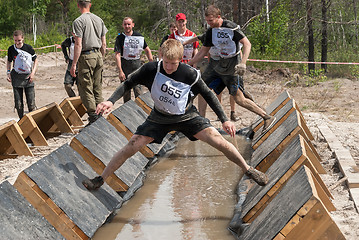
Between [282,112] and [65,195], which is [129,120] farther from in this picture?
[65,195]

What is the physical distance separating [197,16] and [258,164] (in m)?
30.5

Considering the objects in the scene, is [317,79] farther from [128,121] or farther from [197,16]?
[197,16]

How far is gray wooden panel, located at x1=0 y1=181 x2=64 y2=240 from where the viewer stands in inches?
147

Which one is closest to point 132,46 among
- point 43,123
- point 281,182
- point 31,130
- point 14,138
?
point 43,123

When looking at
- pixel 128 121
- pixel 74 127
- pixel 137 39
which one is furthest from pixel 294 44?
pixel 128 121

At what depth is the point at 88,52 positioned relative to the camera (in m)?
9.00

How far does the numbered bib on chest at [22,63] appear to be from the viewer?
9656 millimetres

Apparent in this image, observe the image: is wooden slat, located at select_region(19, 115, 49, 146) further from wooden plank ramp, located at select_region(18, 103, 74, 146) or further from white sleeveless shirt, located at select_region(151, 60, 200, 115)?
white sleeveless shirt, located at select_region(151, 60, 200, 115)

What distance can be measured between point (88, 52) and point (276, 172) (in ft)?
15.6

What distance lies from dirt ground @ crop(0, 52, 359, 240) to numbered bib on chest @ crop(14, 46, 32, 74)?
143cm

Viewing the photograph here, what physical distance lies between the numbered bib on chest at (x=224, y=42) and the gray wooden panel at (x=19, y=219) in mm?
4511

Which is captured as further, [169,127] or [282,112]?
[282,112]

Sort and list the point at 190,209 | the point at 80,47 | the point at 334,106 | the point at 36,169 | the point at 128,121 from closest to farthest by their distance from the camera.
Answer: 1. the point at 36,169
2. the point at 190,209
3. the point at 128,121
4. the point at 80,47
5. the point at 334,106

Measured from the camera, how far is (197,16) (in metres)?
35.9
